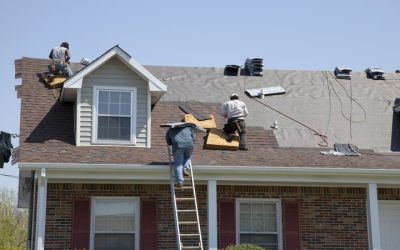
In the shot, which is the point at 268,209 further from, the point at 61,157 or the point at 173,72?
the point at 173,72

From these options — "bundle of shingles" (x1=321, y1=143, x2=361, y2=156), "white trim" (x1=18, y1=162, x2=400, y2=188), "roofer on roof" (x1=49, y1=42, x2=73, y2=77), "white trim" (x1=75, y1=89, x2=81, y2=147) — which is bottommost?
"white trim" (x1=18, y1=162, x2=400, y2=188)

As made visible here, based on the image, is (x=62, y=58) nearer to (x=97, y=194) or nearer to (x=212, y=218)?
(x=97, y=194)

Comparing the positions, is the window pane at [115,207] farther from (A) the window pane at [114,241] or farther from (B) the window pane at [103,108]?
(B) the window pane at [103,108]

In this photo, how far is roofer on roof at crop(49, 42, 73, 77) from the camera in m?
16.7

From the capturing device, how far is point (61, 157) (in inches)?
506

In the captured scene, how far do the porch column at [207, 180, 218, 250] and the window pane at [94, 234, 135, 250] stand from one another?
6.36 feet

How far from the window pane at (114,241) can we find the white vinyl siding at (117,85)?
2143 millimetres

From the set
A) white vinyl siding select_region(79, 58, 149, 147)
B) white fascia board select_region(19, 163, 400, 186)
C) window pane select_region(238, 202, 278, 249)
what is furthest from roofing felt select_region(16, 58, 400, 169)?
window pane select_region(238, 202, 278, 249)

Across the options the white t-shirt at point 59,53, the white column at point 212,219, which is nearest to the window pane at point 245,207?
the white column at point 212,219

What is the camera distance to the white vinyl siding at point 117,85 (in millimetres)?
14531

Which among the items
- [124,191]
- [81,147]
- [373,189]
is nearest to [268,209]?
[373,189]

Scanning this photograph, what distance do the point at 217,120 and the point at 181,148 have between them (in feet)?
12.1

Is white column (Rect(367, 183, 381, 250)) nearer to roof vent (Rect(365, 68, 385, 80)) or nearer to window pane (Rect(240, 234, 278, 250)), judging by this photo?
window pane (Rect(240, 234, 278, 250))

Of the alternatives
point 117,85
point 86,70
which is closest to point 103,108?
point 117,85
